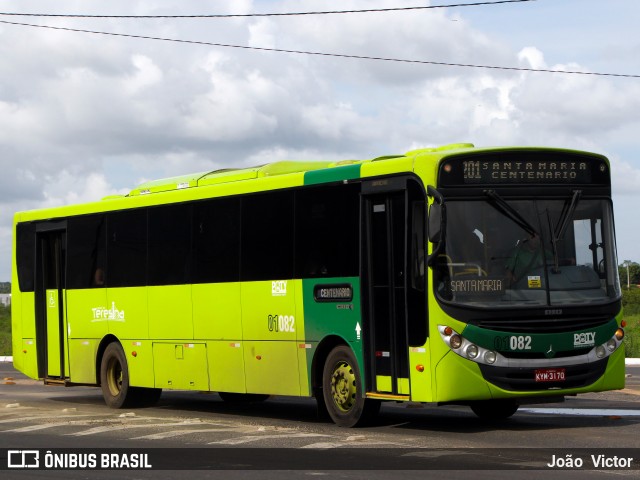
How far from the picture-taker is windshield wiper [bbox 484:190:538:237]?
1565 centimetres

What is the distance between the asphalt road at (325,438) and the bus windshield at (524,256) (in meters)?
1.63

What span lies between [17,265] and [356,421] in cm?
1024

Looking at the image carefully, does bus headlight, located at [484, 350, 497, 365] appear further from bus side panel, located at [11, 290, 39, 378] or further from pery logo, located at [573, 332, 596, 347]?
bus side panel, located at [11, 290, 39, 378]

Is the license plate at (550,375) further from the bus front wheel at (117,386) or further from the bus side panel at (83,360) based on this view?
the bus side panel at (83,360)

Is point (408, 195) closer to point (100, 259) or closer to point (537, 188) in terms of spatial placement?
point (537, 188)

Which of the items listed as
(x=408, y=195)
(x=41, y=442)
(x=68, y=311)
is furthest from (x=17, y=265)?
(x=408, y=195)

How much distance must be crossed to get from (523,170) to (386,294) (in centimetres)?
222

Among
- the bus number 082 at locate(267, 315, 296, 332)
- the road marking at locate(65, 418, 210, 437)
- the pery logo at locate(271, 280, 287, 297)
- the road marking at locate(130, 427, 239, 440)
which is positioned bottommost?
the road marking at locate(130, 427, 239, 440)

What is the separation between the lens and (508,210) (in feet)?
51.3

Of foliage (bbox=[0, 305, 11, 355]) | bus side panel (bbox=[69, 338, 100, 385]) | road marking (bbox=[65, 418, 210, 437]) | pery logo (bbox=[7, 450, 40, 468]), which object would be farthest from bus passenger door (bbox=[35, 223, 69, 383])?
foliage (bbox=[0, 305, 11, 355])

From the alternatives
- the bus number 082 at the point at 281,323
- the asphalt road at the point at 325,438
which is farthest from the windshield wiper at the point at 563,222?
the bus number 082 at the point at 281,323

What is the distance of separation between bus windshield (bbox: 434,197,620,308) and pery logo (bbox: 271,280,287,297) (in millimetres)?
3169

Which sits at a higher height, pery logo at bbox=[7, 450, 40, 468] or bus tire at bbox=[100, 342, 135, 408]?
bus tire at bbox=[100, 342, 135, 408]

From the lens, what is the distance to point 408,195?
15.9 metres
